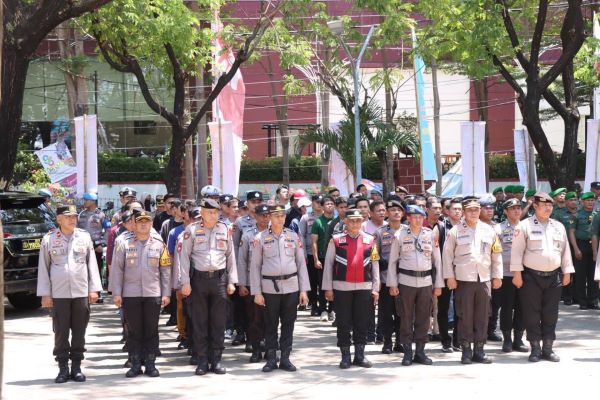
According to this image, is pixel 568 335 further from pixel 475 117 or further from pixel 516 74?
pixel 475 117

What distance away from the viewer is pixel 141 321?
9.59 metres

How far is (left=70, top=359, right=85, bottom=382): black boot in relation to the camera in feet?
30.7

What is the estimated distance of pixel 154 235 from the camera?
32.1 feet

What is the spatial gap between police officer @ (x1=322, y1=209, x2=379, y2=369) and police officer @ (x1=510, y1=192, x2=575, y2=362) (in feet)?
5.60

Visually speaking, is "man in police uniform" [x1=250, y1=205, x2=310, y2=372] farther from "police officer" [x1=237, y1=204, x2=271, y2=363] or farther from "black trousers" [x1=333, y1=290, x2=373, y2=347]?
"black trousers" [x1=333, y1=290, x2=373, y2=347]

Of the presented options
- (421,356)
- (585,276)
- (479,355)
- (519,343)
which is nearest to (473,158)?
(585,276)

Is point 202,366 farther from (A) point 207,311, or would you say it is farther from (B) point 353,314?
(B) point 353,314

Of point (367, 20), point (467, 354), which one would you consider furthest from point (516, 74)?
point (467, 354)

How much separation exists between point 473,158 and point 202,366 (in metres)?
10.9

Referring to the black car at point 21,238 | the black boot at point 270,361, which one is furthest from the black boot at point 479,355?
the black car at point 21,238

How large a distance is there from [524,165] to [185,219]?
15.3 m

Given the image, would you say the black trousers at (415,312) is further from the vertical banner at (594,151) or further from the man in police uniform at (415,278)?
the vertical banner at (594,151)

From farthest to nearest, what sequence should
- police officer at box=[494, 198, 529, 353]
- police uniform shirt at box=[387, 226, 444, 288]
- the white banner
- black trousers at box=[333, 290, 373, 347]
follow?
the white banner
police officer at box=[494, 198, 529, 353]
police uniform shirt at box=[387, 226, 444, 288]
black trousers at box=[333, 290, 373, 347]

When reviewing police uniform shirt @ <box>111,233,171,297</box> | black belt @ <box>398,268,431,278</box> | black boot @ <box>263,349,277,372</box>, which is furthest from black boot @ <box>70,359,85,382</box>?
black belt @ <box>398,268,431,278</box>
